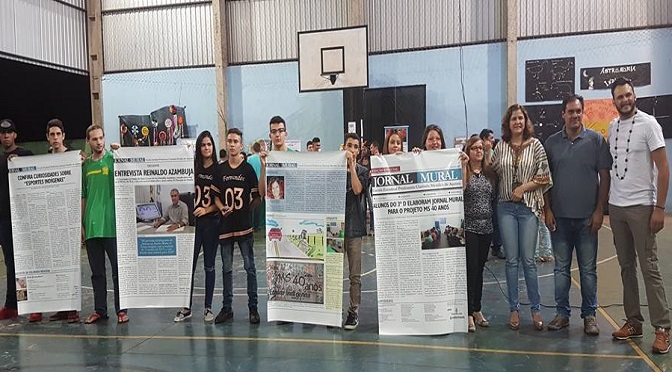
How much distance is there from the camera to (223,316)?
14.2 feet

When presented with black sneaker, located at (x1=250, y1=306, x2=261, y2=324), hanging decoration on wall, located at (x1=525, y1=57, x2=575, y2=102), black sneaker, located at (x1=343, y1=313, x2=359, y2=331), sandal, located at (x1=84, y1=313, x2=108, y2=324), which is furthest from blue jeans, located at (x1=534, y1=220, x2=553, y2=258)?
hanging decoration on wall, located at (x1=525, y1=57, x2=575, y2=102)

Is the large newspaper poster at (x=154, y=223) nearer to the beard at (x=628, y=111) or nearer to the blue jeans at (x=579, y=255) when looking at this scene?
the blue jeans at (x=579, y=255)

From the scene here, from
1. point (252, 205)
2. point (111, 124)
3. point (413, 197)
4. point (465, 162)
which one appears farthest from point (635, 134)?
point (111, 124)

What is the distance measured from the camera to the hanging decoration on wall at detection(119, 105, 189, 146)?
12328mm

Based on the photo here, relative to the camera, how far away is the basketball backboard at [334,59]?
30.4ft

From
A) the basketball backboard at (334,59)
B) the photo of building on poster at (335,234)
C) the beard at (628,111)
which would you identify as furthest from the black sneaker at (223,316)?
the basketball backboard at (334,59)

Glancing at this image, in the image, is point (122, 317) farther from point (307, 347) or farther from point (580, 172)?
point (580, 172)

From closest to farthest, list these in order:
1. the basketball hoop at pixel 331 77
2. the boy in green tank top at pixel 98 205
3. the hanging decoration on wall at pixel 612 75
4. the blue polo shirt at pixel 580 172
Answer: the blue polo shirt at pixel 580 172
the boy in green tank top at pixel 98 205
the basketball hoop at pixel 331 77
the hanging decoration on wall at pixel 612 75

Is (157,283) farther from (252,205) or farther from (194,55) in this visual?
(194,55)

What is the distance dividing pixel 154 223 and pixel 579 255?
336 cm

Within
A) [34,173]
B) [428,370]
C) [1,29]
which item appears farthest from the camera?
[1,29]

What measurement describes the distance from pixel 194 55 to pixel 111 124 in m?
2.75

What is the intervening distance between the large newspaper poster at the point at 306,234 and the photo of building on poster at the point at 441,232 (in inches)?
24.2

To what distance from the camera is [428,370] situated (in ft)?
10.6
